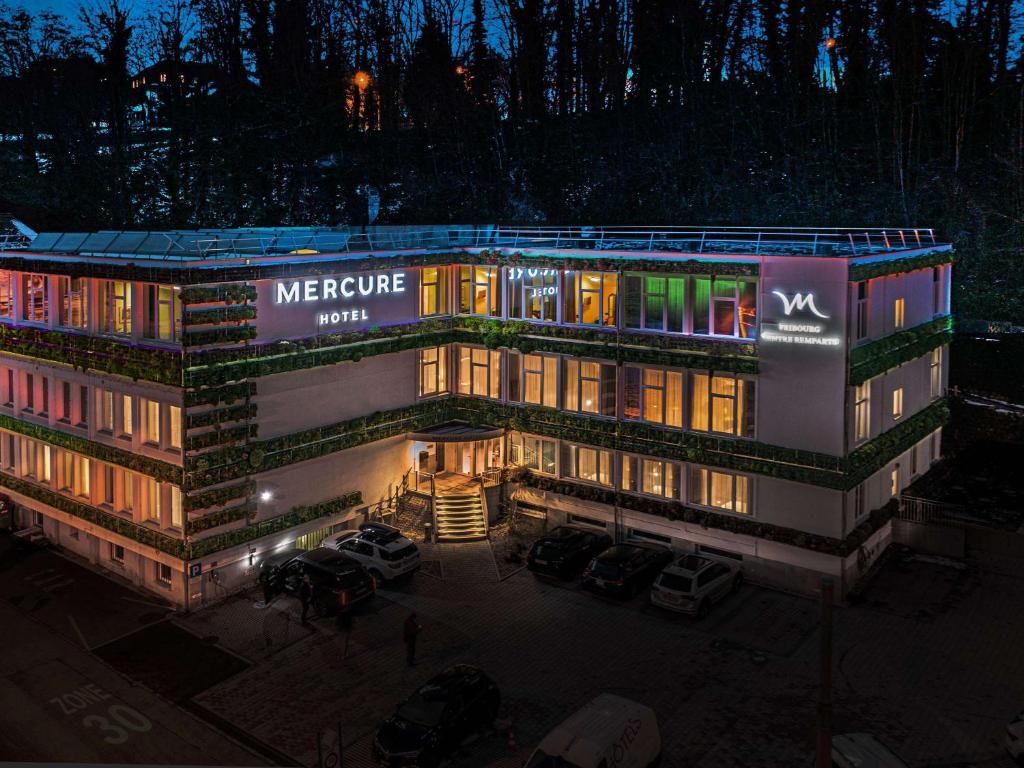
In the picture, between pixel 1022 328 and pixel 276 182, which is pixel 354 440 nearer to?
pixel 1022 328

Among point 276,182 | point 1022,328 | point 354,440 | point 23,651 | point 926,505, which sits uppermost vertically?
point 276,182

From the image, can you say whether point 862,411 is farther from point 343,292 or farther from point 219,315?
point 219,315

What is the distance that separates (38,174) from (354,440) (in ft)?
188

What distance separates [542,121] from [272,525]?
173 ft

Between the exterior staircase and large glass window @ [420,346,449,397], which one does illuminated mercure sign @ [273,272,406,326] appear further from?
the exterior staircase

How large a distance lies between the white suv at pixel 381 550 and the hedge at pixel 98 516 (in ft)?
20.5

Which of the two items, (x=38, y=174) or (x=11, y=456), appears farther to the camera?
(x=38, y=174)

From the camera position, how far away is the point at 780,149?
65.1 metres

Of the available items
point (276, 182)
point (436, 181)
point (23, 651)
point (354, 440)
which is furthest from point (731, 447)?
point (276, 182)

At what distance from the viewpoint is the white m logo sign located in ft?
106

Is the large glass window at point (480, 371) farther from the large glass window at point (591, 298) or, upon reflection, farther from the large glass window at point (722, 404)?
the large glass window at point (722, 404)

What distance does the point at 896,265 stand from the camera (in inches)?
1369

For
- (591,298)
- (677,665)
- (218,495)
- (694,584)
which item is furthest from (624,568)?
(218,495)

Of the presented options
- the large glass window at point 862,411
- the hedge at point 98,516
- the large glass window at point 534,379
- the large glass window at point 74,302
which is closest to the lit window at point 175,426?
the hedge at point 98,516
